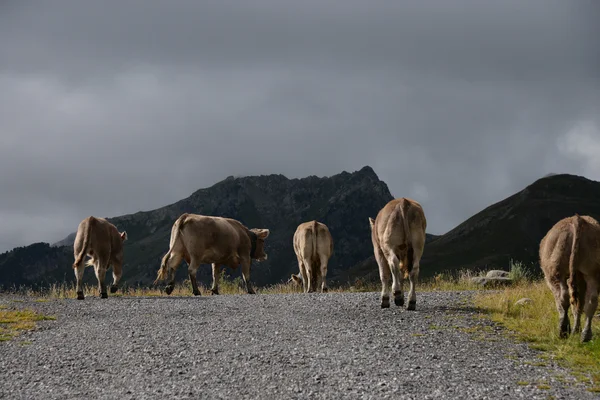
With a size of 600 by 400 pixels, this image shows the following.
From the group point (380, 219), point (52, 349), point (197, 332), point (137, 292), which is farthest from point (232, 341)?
point (137, 292)

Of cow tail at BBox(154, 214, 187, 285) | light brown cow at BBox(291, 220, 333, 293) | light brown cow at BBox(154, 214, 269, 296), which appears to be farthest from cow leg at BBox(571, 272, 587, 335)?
cow tail at BBox(154, 214, 187, 285)

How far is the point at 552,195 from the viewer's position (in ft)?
561

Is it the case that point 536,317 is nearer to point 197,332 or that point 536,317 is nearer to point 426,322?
point 426,322

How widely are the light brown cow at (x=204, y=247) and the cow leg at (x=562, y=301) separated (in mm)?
13178

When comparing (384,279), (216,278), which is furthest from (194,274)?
(384,279)

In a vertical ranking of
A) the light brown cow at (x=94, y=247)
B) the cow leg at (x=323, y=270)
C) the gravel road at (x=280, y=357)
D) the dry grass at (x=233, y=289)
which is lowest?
the gravel road at (x=280, y=357)

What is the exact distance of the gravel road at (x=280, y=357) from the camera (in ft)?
28.8

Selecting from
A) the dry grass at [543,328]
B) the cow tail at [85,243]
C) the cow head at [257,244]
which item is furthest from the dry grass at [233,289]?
the dry grass at [543,328]

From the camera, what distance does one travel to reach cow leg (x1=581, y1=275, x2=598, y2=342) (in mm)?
10969

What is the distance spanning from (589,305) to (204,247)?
48.5ft

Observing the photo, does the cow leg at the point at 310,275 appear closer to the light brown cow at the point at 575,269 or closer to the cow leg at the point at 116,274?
the cow leg at the point at 116,274

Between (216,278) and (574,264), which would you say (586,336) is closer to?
(574,264)

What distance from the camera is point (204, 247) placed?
23.5m

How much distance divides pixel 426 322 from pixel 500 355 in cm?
264
